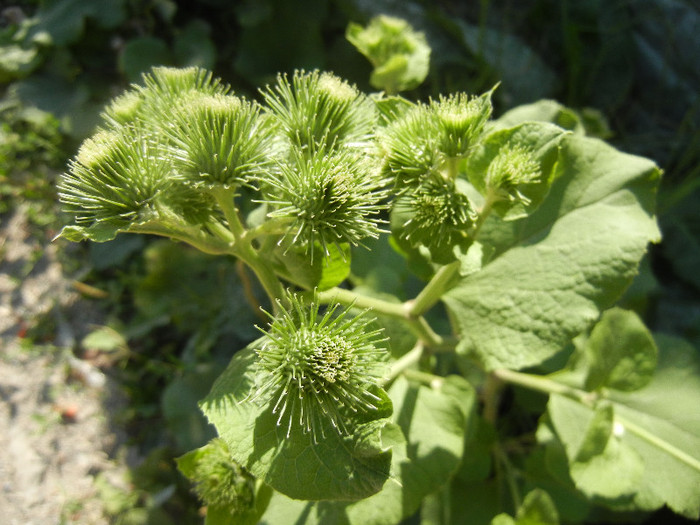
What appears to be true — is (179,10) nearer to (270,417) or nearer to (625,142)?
(625,142)

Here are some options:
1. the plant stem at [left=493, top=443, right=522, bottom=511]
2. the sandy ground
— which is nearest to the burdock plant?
the plant stem at [left=493, top=443, right=522, bottom=511]

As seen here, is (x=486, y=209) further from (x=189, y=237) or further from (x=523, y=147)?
(x=189, y=237)

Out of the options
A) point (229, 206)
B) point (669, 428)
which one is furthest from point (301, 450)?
point (669, 428)

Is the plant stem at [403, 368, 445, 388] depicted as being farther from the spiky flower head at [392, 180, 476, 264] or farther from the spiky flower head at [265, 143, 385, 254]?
the spiky flower head at [265, 143, 385, 254]

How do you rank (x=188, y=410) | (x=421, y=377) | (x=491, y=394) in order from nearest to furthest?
1. (x=421, y=377)
2. (x=491, y=394)
3. (x=188, y=410)

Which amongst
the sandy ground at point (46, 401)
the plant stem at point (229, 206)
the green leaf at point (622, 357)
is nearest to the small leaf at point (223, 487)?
the plant stem at point (229, 206)

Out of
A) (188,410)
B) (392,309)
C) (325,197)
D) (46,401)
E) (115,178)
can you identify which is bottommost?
(46,401)

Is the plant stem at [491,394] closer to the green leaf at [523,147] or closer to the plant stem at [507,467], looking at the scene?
the plant stem at [507,467]

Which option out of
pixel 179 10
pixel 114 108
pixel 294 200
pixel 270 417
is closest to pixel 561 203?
pixel 294 200
